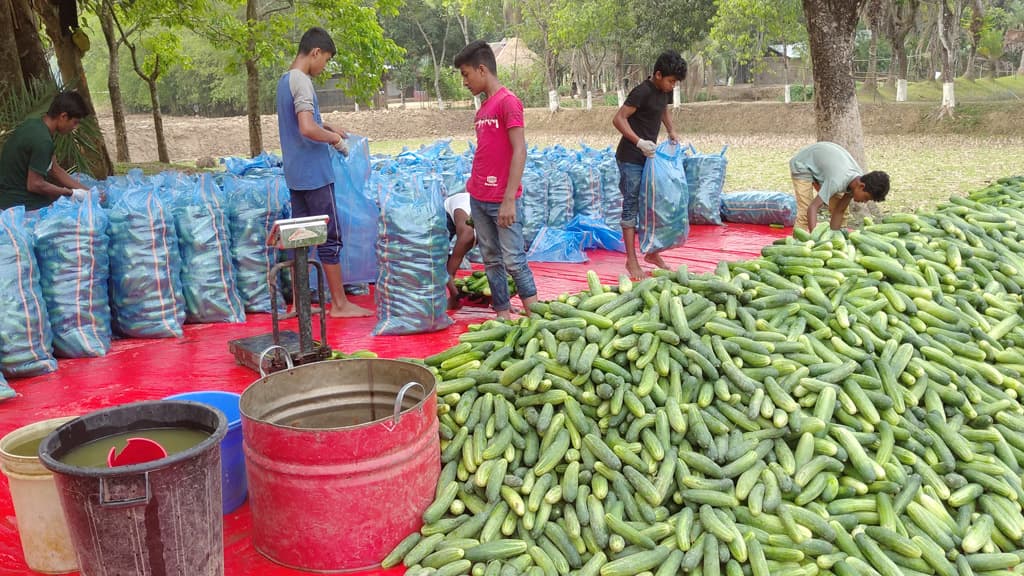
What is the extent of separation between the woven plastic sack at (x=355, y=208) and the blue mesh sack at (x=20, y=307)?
209cm

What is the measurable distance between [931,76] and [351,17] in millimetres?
31297

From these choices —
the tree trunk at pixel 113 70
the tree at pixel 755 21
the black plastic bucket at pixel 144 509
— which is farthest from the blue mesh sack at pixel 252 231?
the tree at pixel 755 21

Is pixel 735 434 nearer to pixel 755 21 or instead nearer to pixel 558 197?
pixel 558 197

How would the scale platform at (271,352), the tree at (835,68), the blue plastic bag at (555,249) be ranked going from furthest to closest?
the tree at (835,68)
the blue plastic bag at (555,249)
the scale platform at (271,352)

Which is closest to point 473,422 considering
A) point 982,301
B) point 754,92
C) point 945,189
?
point 982,301

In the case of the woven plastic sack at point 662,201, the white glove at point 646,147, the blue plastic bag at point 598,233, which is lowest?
the blue plastic bag at point 598,233

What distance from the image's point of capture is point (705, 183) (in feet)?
29.7

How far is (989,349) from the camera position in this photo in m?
3.74

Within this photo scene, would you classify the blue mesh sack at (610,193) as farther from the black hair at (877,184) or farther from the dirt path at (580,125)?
the dirt path at (580,125)

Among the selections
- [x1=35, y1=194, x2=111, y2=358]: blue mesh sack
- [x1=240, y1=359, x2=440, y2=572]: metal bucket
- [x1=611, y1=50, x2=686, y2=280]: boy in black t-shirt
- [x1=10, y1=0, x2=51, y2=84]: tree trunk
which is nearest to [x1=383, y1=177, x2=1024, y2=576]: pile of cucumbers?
[x1=240, y1=359, x2=440, y2=572]: metal bucket

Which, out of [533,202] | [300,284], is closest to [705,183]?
[533,202]

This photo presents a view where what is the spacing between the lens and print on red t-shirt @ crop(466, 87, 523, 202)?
4.81 metres

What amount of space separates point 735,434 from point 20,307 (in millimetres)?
4147

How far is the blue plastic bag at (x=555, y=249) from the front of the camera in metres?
7.47
